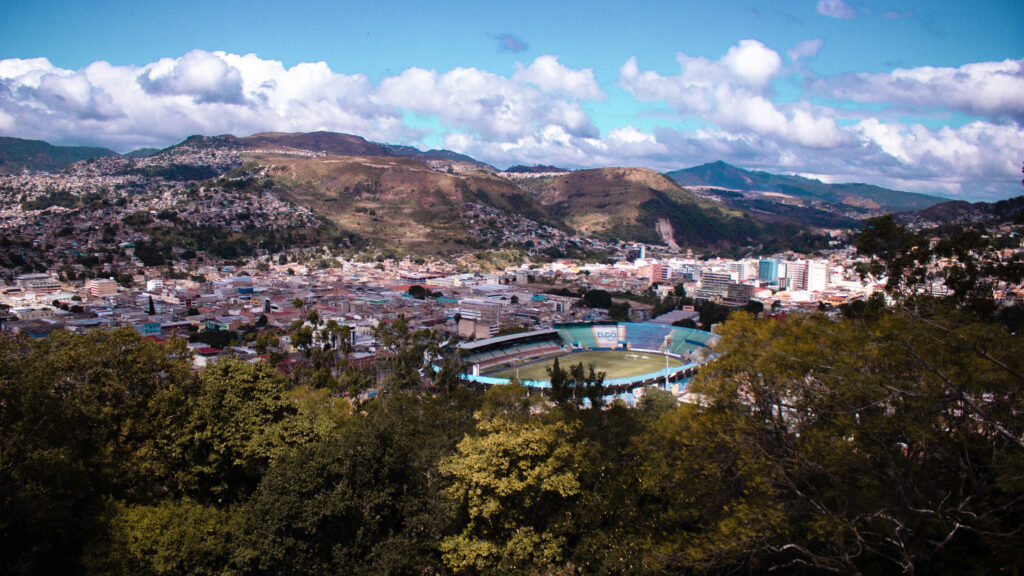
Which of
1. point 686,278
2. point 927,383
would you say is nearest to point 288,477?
point 927,383

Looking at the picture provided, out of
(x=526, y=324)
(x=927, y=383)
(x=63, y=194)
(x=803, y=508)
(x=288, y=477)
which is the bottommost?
(x=526, y=324)

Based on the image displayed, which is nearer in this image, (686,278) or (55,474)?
(55,474)

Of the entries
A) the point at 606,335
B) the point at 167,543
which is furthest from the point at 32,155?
the point at 167,543

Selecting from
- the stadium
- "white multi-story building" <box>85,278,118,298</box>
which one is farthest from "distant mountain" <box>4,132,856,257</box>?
the stadium

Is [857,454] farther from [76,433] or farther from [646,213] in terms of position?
[646,213]

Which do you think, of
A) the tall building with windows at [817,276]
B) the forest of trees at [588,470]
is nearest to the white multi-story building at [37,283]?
the forest of trees at [588,470]

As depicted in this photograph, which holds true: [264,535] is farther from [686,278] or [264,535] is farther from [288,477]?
[686,278]

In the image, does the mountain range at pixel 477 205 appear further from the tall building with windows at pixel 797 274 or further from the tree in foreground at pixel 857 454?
the tree in foreground at pixel 857 454
